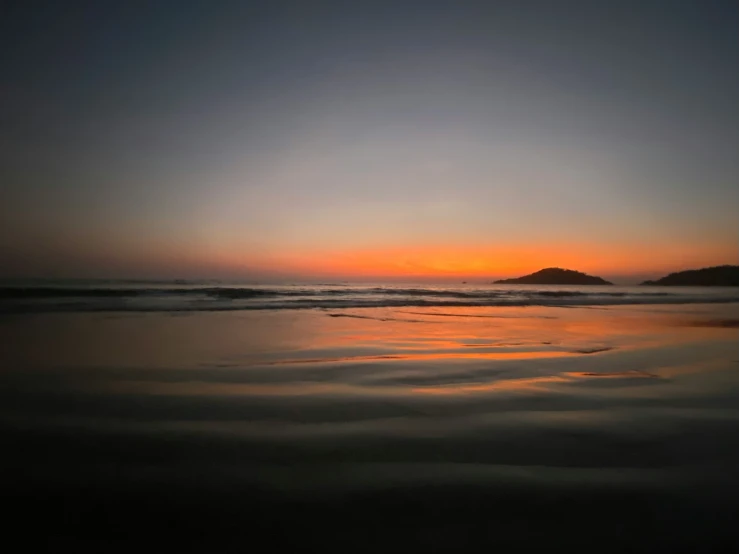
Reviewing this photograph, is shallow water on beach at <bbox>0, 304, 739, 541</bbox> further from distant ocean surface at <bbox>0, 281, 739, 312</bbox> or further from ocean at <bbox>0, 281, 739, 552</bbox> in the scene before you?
distant ocean surface at <bbox>0, 281, 739, 312</bbox>

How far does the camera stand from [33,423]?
12.3 feet

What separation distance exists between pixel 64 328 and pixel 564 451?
34.5 ft

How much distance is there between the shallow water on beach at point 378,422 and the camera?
2.68 meters

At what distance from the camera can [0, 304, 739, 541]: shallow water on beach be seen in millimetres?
2684

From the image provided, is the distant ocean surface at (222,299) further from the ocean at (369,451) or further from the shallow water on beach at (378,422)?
the ocean at (369,451)

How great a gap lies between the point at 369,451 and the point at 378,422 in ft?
2.26

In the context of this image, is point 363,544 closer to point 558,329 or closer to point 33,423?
point 33,423

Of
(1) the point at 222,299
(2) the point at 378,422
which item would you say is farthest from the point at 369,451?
(1) the point at 222,299

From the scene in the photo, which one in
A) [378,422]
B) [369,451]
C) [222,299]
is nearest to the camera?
[369,451]

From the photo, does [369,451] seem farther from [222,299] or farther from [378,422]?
[222,299]

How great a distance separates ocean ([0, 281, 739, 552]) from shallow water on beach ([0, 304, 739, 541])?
0.02m

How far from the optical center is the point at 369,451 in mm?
3209

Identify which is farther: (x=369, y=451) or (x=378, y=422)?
(x=378, y=422)

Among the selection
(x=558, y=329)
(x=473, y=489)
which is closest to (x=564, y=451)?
(x=473, y=489)
